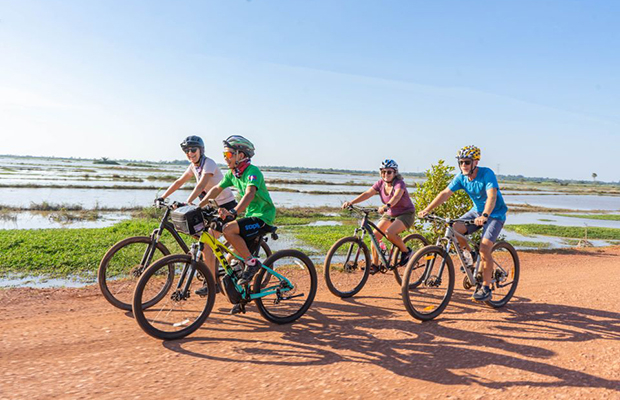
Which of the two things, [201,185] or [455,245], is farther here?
[455,245]

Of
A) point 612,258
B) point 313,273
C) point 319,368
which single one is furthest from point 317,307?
point 612,258

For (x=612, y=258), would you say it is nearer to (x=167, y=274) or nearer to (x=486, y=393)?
(x=486, y=393)

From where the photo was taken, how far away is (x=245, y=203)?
513cm

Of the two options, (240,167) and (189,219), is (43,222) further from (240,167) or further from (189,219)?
(189,219)

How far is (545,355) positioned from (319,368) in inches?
98.2

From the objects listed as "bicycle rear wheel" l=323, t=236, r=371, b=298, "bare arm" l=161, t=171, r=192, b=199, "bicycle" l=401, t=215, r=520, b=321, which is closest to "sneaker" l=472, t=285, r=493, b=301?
"bicycle" l=401, t=215, r=520, b=321

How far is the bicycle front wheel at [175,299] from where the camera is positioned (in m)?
4.44

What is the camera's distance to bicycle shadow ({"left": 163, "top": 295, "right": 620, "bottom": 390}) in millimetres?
4078

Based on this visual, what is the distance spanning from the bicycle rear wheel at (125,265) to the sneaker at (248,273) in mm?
1256

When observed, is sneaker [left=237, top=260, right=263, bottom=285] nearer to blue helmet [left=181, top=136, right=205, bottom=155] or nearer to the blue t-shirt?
blue helmet [left=181, top=136, right=205, bottom=155]

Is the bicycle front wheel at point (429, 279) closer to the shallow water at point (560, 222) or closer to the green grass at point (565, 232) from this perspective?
the green grass at point (565, 232)

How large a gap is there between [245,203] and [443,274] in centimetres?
311

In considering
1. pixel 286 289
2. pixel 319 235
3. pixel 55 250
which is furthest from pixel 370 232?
pixel 319 235

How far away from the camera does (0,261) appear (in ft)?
32.1
